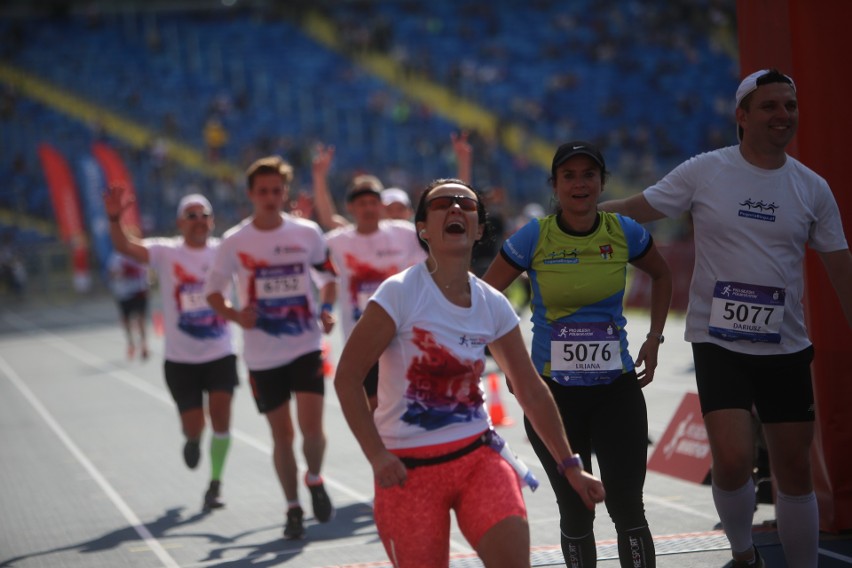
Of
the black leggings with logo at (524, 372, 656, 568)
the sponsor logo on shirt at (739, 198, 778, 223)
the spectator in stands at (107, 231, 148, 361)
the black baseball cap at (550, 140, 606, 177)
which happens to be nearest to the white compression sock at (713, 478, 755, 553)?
the black leggings with logo at (524, 372, 656, 568)

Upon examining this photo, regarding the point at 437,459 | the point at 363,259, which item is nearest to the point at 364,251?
the point at 363,259

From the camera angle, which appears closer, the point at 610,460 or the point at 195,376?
the point at 610,460

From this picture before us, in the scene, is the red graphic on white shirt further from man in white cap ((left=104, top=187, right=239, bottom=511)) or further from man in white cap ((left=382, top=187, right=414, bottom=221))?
man in white cap ((left=382, top=187, right=414, bottom=221))

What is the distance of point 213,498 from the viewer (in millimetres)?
9367

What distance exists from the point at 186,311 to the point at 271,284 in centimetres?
185

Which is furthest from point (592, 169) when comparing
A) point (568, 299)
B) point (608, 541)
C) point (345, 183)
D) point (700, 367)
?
point (345, 183)

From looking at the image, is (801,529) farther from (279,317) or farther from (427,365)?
(279,317)

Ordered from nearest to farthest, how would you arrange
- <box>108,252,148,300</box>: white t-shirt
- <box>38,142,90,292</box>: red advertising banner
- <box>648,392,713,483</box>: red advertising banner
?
1. <box>648,392,713,483</box>: red advertising banner
2. <box>108,252,148,300</box>: white t-shirt
3. <box>38,142,90,292</box>: red advertising banner

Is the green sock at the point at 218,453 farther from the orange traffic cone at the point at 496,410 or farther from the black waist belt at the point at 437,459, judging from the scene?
the black waist belt at the point at 437,459

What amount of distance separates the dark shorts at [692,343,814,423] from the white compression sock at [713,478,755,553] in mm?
341

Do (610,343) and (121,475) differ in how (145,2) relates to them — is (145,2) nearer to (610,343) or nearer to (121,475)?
(121,475)

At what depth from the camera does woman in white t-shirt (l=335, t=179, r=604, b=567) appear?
4266 mm

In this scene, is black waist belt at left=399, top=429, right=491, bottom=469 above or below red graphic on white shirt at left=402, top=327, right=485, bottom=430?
below

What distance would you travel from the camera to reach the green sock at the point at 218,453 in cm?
945
